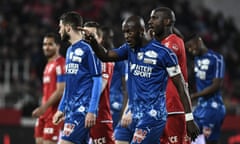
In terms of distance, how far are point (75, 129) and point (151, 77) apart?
140cm

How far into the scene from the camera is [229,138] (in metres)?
14.9

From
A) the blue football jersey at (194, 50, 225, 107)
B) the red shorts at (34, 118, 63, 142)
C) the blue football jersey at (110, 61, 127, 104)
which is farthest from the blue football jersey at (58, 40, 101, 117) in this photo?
the blue football jersey at (194, 50, 225, 107)

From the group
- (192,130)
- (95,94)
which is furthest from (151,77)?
(95,94)

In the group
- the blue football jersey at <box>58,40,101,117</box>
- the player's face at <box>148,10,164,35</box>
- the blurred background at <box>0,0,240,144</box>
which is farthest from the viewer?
the blurred background at <box>0,0,240,144</box>

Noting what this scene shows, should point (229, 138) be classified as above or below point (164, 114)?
below

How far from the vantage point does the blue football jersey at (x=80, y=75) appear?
8.34 metres

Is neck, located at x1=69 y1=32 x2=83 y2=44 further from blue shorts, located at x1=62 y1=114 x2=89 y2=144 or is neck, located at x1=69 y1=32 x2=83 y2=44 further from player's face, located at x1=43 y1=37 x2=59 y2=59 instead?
player's face, located at x1=43 y1=37 x2=59 y2=59

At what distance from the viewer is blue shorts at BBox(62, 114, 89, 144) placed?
822cm

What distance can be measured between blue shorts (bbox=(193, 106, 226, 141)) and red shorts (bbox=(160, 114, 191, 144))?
8.19 feet

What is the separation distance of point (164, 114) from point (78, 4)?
53.5 feet

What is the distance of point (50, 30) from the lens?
20.4 meters

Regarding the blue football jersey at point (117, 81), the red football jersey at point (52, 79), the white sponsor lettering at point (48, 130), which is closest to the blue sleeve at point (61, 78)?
the red football jersey at point (52, 79)

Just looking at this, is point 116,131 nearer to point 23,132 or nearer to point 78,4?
point 23,132

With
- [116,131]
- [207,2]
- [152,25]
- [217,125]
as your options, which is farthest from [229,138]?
[207,2]
